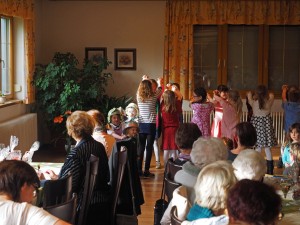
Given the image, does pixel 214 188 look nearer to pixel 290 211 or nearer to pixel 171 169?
pixel 290 211

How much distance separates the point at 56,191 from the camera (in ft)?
10.2

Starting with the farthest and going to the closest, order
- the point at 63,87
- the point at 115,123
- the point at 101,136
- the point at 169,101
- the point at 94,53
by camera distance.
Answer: the point at 94,53
the point at 63,87
the point at 169,101
the point at 115,123
the point at 101,136

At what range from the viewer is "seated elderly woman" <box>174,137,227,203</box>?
3.42m

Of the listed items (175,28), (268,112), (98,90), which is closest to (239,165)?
(268,112)

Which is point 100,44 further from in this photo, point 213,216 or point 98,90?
point 213,216

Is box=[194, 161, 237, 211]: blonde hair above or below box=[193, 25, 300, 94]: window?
below

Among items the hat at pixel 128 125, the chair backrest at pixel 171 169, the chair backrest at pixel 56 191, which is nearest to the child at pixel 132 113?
the hat at pixel 128 125

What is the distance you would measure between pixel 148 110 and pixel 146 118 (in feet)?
0.38

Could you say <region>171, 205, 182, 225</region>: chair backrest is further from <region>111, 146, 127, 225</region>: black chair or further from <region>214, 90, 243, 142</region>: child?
<region>214, 90, 243, 142</region>: child

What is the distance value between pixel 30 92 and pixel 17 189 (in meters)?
6.56

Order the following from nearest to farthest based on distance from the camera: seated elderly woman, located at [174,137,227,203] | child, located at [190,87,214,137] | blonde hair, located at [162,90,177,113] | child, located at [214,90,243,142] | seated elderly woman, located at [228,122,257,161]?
seated elderly woman, located at [174,137,227,203] < seated elderly woman, located at [228,122,257,161] < blonde hair, located at [162,90,177,113] < child, located at [190,87,214,137] < child, located at [214,90,243,142]

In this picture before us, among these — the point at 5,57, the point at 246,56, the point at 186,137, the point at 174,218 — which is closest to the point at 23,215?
the point at 174,218

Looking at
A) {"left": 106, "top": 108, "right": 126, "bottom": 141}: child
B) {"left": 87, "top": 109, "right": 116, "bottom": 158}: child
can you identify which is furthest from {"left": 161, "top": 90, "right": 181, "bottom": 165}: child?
{"left": 87, "top": 109, "right": 116, "bottom": 158}: child

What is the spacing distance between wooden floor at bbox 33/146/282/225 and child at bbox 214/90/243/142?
0.89m
